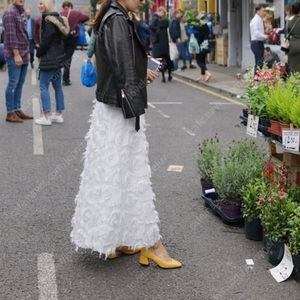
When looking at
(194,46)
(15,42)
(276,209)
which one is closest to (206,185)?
(276,209)

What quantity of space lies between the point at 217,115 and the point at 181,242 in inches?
267

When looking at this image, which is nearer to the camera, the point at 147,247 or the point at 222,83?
the point at 147,247

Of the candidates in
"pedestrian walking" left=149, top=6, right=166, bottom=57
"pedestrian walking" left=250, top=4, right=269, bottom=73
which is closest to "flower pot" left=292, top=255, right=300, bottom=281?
"pedestrian walking" left=250, top=4, right=269, bottom=73

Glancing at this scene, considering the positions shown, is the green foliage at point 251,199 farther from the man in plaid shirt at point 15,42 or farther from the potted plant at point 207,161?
the man in plaid shirt at point 15,42

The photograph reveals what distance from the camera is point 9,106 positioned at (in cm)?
1045

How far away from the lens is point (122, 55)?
4.16 metres

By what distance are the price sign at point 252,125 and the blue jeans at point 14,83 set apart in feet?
17.8

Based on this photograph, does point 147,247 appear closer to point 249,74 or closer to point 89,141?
point 89,141

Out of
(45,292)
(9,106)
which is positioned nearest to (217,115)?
(9,106)

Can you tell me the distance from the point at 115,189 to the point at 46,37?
5.69 m

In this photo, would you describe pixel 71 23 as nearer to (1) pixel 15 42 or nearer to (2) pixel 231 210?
(1) pixel 15 42

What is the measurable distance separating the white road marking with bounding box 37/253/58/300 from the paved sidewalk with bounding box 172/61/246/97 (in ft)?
29.6

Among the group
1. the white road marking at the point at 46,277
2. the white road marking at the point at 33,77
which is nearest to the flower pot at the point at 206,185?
the white road marking at the point at 46,277

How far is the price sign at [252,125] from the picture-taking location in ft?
17.0
